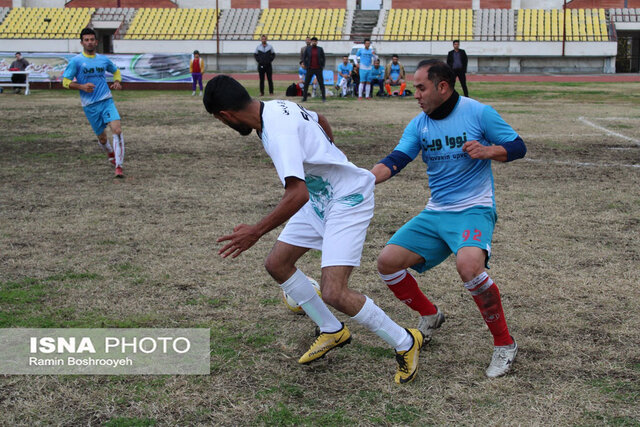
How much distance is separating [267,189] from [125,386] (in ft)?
18.5

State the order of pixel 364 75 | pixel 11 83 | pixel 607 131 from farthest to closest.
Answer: pixel 11 83
pixel 364 75
pixel 607 131

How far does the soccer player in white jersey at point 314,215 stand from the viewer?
3.62 metres

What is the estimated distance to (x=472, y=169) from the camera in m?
4.30

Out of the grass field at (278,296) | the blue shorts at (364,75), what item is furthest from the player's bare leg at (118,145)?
the blue shorts at (364,75)

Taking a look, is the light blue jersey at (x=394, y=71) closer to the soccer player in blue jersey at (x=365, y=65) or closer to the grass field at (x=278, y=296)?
the soccer player in blue jersey at (x=365, y=65)

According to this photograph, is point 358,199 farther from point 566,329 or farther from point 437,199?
point 566,329

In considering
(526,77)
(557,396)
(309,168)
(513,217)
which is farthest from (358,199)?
(526,77)

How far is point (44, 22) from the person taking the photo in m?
52.3

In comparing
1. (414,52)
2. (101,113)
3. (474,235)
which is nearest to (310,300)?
(474,235)

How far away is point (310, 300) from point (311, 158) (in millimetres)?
910

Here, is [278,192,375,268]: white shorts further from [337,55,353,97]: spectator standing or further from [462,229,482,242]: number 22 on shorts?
[337,55,353,97]: spectator standing

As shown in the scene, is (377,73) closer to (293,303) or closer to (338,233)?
(293,303)

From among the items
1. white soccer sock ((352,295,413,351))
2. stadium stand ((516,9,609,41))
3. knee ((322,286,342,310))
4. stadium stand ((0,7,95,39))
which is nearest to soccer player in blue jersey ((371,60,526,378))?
white soccer sock ((352,295,413,351))

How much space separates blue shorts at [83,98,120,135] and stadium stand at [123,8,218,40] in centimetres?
4094
